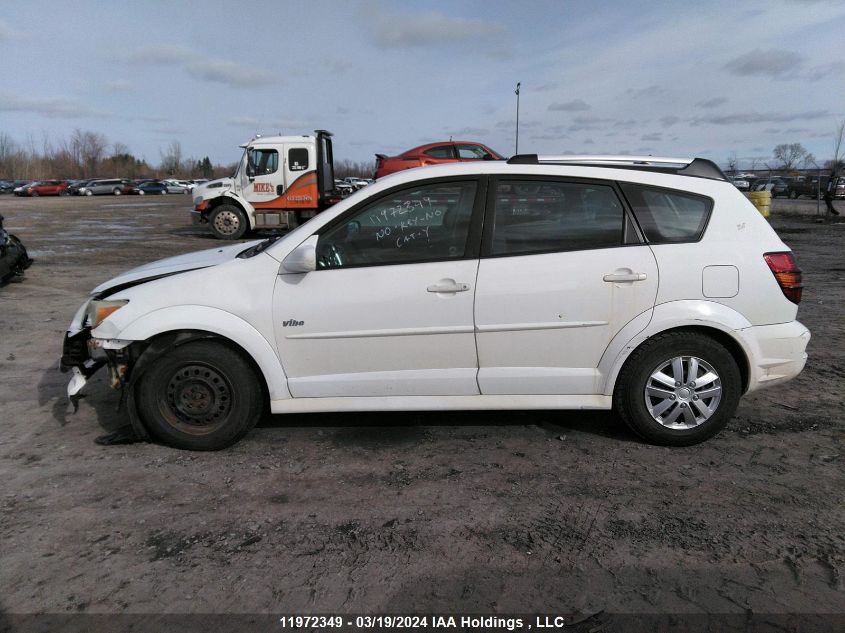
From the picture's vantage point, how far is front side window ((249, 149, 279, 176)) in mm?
16516

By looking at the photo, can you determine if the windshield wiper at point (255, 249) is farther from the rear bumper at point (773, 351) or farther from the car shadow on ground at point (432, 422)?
the rear bumper at point (773, 351)

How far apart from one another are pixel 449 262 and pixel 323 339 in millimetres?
892

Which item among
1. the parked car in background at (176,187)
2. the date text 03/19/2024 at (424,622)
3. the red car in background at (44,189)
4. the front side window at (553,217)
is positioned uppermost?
the parked car in background at (176,187)

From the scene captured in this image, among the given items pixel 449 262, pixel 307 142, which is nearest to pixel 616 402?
pixel 449 262

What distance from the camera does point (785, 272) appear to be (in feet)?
12.4

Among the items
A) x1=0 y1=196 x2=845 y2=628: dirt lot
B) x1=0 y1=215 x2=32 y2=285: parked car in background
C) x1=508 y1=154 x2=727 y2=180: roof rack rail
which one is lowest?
x1=0 y1=196 x2=845 y2=628: dirt lot

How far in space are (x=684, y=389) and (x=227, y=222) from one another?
1542 cm

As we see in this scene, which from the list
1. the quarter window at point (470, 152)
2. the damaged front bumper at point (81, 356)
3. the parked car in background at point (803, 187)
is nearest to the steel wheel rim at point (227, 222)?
the quarter window at point (470, 152)

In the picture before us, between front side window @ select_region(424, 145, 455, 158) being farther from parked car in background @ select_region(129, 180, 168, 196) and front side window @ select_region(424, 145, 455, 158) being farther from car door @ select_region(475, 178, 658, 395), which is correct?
parked car in background @ select_region(129, 180, 168, 196)

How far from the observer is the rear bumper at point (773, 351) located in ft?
12.5

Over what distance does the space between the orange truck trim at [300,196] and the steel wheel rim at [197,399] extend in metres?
13.4

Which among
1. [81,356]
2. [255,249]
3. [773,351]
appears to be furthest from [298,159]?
[773,351]

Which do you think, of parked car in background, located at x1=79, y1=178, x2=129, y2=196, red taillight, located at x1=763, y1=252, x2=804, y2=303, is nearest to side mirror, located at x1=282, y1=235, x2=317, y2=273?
red taillight, located at x1=763, y1=252, x2=804, y2=303

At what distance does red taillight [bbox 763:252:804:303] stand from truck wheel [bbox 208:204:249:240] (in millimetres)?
15304
